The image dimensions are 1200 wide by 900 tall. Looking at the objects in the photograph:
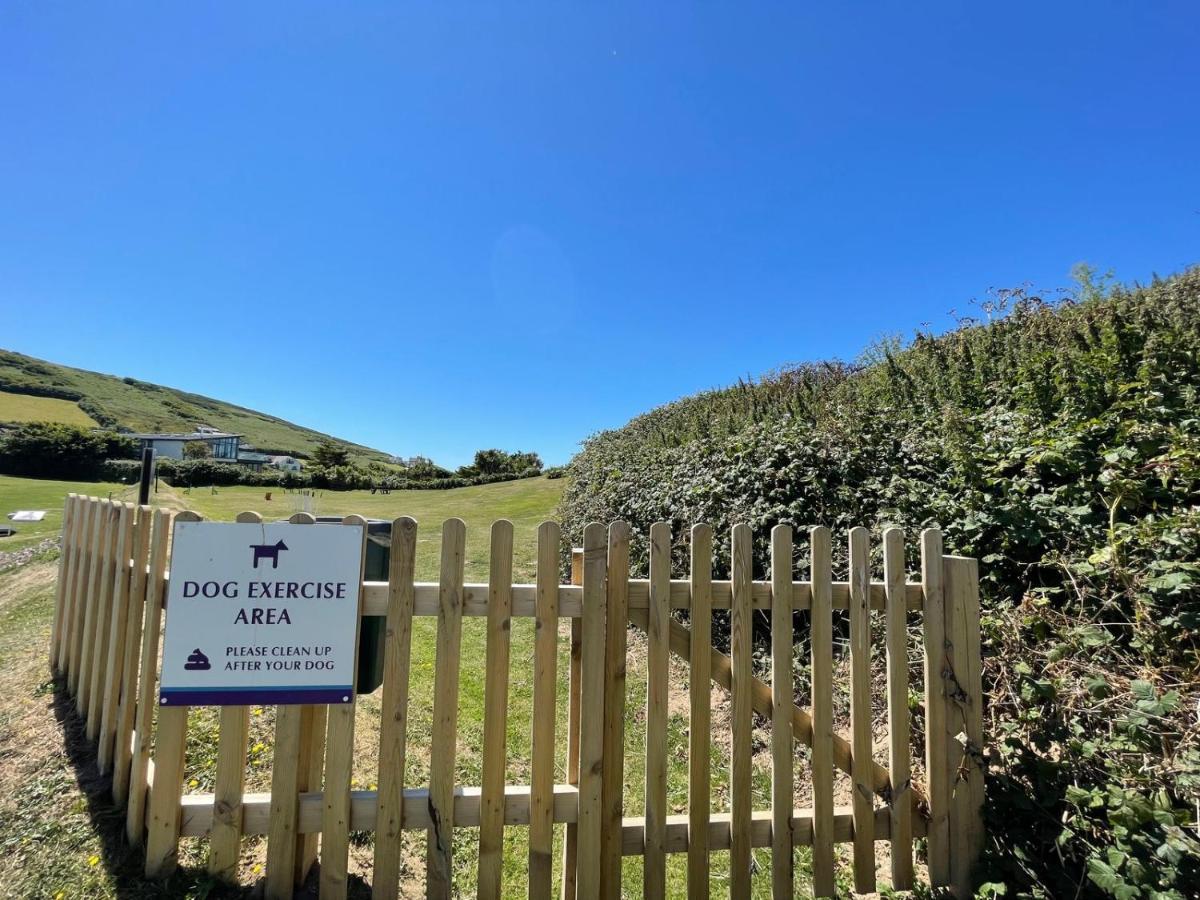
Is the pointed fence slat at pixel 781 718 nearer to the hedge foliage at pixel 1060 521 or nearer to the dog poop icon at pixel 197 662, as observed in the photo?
the hedge foliage at pixel 1060 521

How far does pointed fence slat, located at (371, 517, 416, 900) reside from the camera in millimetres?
1873

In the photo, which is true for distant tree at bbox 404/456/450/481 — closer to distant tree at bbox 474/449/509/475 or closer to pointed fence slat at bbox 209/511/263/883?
distant tree at bbox 474/449/509/475

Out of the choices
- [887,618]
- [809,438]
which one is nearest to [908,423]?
[809,438]

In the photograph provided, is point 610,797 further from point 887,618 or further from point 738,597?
point 887,618

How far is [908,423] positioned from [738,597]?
317cm

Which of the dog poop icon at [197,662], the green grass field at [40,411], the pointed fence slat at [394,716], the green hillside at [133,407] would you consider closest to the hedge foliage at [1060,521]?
the pointed fence slat at [394,716]

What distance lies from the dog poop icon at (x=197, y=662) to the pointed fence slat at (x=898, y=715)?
261 cm

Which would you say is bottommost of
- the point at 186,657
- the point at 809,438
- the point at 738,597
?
the point at 186,657

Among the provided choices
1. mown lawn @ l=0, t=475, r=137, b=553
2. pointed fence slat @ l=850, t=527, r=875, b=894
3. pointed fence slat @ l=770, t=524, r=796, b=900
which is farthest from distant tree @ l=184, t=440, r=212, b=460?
pointed fence slat @ l=850, t=527, r=875, b=894

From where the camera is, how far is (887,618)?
7.31ft

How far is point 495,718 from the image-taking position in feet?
6.45

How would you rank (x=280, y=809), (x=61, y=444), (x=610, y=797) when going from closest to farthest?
(x=280, y=809) < (x=610, y=797) < (x=61, y=444)

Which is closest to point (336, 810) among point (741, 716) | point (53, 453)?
point (741, 716)

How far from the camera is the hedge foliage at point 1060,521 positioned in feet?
6.13
